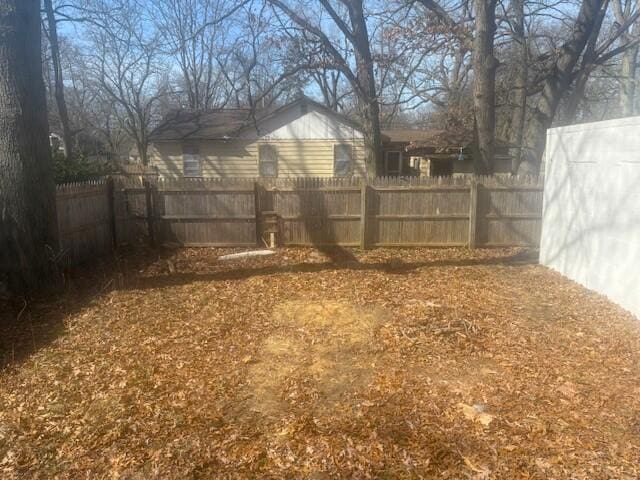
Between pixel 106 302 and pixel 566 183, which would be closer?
pixel 106 302

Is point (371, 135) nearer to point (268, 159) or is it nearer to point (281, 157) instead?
point (281, 157)

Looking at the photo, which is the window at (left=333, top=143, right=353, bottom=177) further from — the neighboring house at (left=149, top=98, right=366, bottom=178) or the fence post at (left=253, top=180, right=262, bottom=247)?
the fence post at (left=253, top=180, right=262, bottom=247)

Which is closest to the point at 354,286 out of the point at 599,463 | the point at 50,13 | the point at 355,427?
the point at 355,427

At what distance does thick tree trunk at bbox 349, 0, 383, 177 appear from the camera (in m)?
12.8

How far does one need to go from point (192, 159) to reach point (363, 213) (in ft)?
36.4

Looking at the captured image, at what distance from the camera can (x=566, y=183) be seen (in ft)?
27.7

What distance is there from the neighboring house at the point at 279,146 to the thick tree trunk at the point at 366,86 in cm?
538

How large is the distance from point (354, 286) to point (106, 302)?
3817mm

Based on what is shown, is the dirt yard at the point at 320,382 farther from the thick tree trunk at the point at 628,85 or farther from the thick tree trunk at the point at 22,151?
the thick tree trunk at the point at 628,85

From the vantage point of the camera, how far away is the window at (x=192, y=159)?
1939 cm

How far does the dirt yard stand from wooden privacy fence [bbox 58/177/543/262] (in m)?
2.95

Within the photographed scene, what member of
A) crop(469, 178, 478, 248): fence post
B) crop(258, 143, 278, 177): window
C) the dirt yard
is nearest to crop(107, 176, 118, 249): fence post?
the dirt yard

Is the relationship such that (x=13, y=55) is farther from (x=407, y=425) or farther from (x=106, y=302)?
(x=407, y=425)

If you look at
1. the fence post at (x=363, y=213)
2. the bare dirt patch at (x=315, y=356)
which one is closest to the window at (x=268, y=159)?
the fence post at (x=363, y=213)
